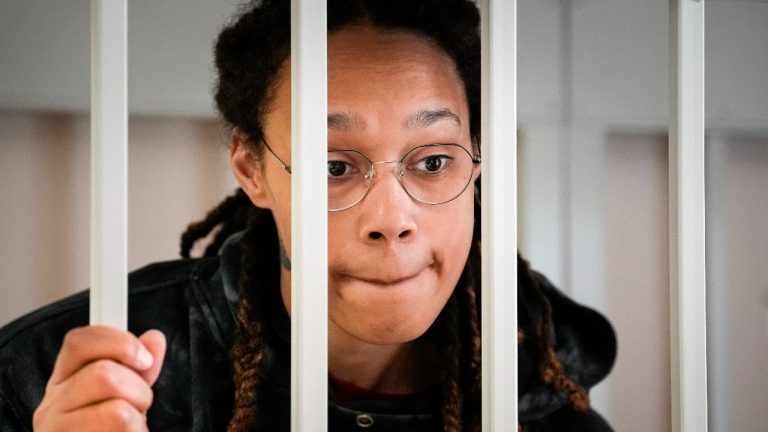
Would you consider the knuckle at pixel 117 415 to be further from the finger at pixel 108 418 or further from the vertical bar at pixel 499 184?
the vertical bar at pixel 499 184

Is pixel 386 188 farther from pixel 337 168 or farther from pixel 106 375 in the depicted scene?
pixel 106 375

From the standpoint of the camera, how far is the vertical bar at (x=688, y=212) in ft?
2.10

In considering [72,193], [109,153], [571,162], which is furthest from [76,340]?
[571,162]

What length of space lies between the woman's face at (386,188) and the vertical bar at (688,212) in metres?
0.28

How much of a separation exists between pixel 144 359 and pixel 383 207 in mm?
346

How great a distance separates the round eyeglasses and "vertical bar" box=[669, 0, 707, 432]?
0.91 feet

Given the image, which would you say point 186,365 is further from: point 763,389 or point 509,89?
point 763,389

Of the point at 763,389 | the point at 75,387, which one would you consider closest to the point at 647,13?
the point at 763,389

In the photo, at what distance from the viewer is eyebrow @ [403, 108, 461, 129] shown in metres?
0.81

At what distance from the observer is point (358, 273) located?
83 centimetres

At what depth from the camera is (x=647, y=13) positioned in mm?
2059

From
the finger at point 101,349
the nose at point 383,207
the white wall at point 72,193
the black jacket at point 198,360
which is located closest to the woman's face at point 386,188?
the nose at point 383,207

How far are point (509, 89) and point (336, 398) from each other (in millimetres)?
544

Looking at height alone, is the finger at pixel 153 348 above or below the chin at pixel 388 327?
above
